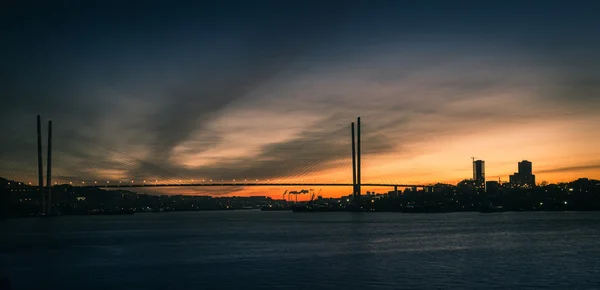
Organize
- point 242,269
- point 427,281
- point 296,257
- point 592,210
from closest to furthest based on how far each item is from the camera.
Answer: point 427,281 → point 242,269 → point 296,257 → point 592,210

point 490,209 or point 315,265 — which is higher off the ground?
point 315,265

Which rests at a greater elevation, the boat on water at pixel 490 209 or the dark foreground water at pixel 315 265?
the dark foreground water at pixel 315 265

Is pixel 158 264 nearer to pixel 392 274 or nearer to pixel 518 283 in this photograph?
pixel 392 274

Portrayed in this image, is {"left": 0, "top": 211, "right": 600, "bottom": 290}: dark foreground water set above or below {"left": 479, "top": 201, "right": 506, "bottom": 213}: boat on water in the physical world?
above

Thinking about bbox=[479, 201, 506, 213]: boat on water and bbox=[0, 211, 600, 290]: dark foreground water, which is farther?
bbox=[479, 201, 506, 213]: boat on water

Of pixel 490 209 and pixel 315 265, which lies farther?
pixel 490 209

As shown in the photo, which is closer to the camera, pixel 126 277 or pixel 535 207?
pixel 126 277

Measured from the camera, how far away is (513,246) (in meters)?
46.3

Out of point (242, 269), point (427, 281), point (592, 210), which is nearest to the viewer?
point (427, 281)

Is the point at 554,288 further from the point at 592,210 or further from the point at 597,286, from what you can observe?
the point at 592,210

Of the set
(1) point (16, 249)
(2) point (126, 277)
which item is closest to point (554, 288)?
(2) point (126, 277)

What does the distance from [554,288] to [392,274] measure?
7618 mm

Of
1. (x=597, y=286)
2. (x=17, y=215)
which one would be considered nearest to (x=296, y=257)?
(x=597, y=286)

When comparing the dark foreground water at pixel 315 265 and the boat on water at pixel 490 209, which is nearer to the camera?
the dark foreground water at pixel 315 265
